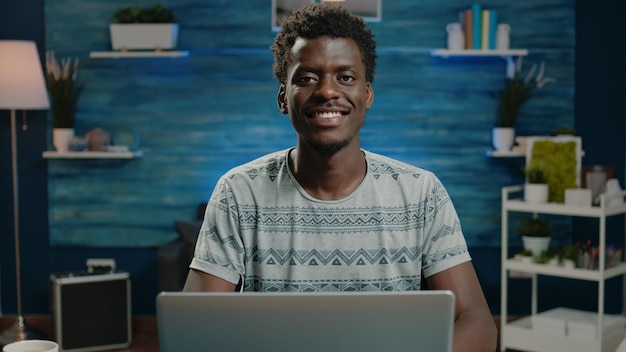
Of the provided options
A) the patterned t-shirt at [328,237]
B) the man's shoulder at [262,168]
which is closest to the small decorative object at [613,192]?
the patterned t-shirt at [328,237]

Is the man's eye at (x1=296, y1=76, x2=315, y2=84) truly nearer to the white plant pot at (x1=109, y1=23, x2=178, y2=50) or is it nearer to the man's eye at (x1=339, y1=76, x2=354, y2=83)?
the man's eye at (x1=339, y1=76, x2=354, y2=83)

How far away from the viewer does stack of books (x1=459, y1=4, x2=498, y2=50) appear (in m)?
4.46

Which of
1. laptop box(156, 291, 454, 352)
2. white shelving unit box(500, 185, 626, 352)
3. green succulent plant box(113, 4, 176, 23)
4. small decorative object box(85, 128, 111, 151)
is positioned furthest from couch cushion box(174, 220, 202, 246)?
laptop box(156, 291, 454, 352)

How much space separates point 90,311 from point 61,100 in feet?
4.01

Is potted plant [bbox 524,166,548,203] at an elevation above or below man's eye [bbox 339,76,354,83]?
below

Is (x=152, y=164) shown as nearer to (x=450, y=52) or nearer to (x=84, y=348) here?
(x=84, y=348)

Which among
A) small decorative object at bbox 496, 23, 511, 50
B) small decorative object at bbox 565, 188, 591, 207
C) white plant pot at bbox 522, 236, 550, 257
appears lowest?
white plant pot at bbox 522, 236, 550, 257

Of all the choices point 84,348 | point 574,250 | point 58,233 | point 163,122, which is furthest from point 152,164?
point 574,250

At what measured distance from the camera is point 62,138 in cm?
457

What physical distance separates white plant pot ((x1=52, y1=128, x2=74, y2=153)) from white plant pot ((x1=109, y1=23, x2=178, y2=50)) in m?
0.55

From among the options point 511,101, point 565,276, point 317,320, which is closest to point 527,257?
point 565,276

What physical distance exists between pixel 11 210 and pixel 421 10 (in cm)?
265

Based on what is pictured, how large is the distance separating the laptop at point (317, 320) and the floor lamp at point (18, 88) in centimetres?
353

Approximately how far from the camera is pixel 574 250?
3977 millimetres
